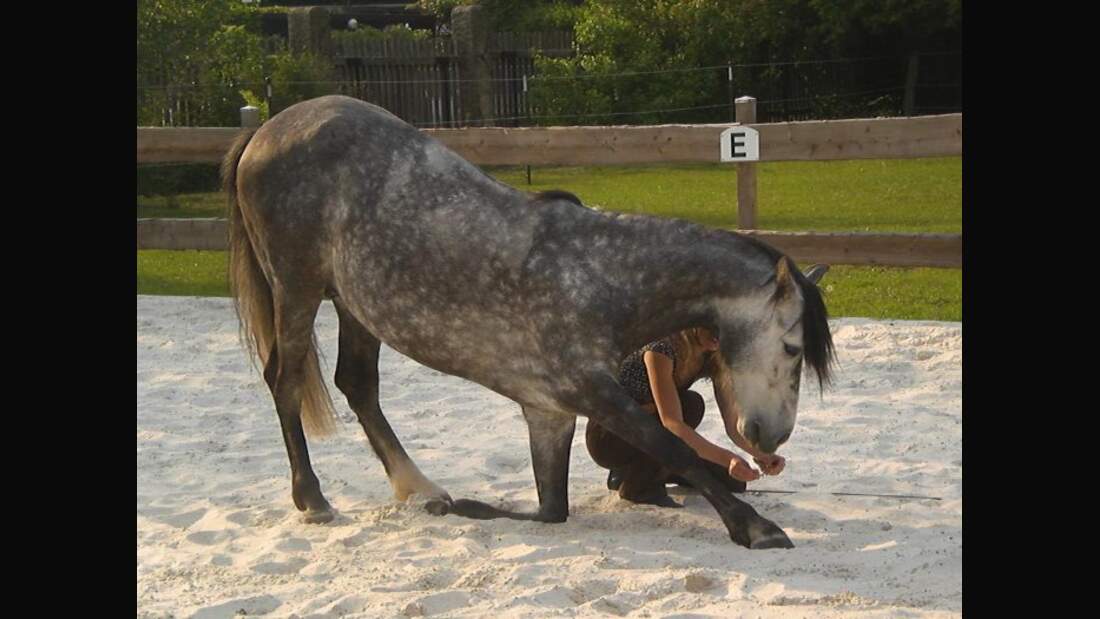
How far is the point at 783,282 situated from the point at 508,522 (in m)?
1.31

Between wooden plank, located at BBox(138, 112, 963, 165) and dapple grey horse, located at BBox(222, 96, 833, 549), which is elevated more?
wooden plank, located at BBox(138, 112, 963, 165)

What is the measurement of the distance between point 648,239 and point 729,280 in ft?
1.10

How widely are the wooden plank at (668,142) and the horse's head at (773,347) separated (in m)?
4.00

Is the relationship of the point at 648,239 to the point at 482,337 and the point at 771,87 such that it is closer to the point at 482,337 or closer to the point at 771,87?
the point at 482,337

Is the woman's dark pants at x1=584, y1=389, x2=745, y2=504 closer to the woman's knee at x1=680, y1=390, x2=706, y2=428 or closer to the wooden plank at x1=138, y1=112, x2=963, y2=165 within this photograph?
the woman's knee at x1=680, y1=390, x2=706, y2=428

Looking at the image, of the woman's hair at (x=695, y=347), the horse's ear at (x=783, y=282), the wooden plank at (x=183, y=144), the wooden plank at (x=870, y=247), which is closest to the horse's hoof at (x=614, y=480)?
the woman's hair at (x=695, y=347)

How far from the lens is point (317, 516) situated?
16.5 ft

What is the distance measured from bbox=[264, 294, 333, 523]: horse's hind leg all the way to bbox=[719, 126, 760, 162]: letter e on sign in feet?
12.8

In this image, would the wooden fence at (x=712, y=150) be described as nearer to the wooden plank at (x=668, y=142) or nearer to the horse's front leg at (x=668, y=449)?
the wooden plank at (x=668, y=142)

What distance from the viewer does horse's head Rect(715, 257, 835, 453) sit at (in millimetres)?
4418

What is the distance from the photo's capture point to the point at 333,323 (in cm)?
853

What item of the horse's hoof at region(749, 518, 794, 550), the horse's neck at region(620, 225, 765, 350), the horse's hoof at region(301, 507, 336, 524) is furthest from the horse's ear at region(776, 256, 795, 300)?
the horse's hoof at region(301, 507, 336, 524)

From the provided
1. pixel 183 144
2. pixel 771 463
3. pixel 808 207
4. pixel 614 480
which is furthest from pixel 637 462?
pixel 808 207
